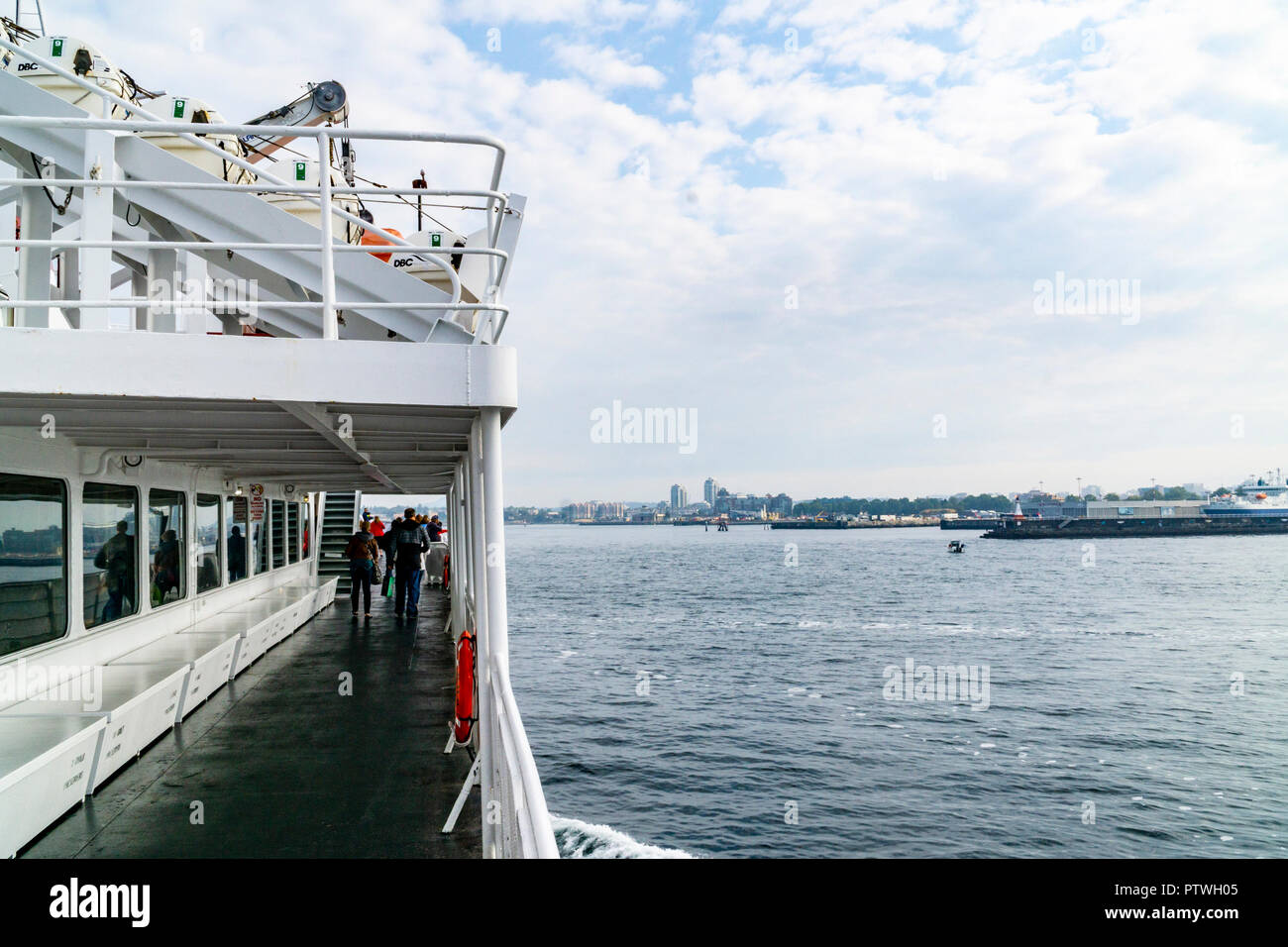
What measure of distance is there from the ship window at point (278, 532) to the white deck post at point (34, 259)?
10.1m

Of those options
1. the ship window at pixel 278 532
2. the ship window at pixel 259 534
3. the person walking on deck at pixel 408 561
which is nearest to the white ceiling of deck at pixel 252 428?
the person walking on deck at pixel 408 561

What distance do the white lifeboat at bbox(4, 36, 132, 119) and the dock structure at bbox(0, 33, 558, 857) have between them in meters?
0.03

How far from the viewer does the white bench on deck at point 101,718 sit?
477cm

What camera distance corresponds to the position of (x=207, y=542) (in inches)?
448

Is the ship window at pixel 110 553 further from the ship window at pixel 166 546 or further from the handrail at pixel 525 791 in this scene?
the handrail at pixel 525 791

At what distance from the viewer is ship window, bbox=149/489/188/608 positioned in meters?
9.13

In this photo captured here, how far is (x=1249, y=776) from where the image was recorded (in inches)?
709

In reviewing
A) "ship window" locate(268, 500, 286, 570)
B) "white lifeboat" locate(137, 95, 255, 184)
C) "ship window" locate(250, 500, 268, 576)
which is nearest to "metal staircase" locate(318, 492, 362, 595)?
"ship window" locate(268, 500, 286, 570)

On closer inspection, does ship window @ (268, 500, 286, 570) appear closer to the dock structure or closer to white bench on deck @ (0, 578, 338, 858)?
the dock structure

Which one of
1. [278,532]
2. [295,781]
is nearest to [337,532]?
[278,532]
